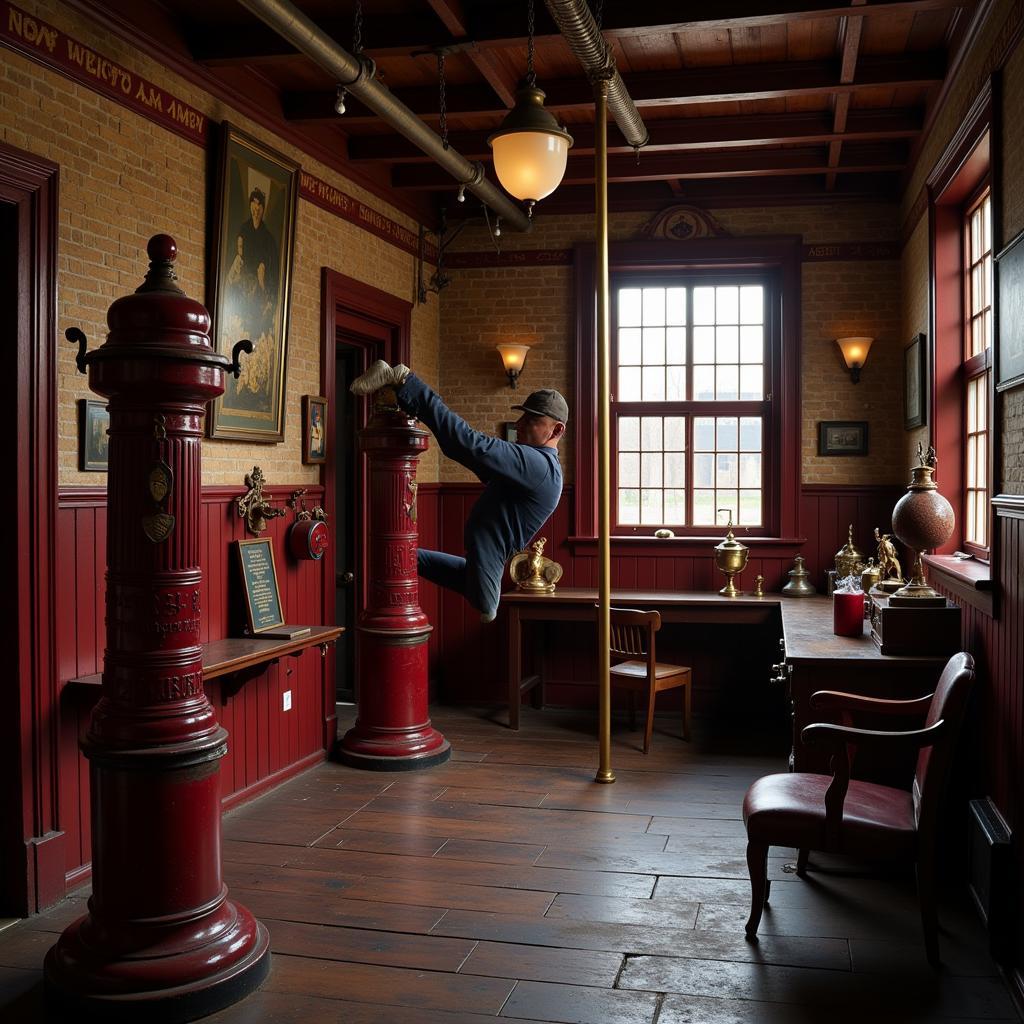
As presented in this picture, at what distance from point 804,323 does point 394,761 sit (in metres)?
4.41

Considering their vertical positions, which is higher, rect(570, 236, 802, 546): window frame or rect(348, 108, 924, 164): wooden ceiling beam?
rect(348, 108, 924, 164): wooden ceiling beam

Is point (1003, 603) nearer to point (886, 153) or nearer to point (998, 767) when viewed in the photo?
point (998, 767)

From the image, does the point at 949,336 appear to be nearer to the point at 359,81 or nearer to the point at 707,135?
the point at 707,135

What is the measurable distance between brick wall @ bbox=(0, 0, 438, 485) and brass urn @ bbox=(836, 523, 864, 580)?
3.87 m

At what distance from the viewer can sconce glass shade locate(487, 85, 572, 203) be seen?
14.9 feet

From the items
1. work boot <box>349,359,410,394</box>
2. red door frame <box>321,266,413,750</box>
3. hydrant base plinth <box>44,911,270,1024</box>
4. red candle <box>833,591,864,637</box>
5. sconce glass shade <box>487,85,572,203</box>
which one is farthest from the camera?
red door frame <box>321,266,413,750</box>

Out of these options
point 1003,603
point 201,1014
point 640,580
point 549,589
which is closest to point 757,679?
point 640,580

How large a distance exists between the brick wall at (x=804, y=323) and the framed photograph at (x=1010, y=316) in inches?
137

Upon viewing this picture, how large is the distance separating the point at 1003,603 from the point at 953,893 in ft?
4.06

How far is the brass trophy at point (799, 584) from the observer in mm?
7754

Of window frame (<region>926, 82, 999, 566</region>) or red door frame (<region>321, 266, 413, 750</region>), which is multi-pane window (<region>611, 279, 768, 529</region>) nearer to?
red door frame (<region>321, 266, 413, 750</region>)

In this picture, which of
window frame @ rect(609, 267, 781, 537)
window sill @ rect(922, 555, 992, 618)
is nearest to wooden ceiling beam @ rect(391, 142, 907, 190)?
window frame @ rect(609, 267, 781, 537)

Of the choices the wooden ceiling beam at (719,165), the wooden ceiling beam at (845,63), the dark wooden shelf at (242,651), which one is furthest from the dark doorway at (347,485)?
the wooden ceiling beam at (845,63)

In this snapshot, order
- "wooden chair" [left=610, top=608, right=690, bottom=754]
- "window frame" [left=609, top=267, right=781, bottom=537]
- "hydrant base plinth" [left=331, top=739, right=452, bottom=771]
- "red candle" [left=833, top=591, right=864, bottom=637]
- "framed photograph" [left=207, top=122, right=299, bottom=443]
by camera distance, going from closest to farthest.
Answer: "framed photograph" [left=207, top=122, right=299, bottom=443]
"red candle" [left=833, top=591, right=864, bottom=637]
"hydrant base plinth" [left=331, top=739, right=452, bottom=771]
"wooden chair" [left=610, top=608, right=690, bottom=754]
"window frame" [left=609, top=267, right=781, bottom=537]
